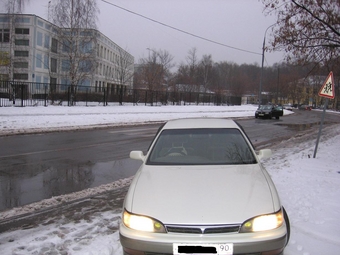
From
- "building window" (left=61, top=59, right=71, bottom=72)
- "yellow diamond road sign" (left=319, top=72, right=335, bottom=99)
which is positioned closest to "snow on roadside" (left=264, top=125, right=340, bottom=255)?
A: "yellow diamond road sign" (left=319, top=72, right=335, bottom=99)

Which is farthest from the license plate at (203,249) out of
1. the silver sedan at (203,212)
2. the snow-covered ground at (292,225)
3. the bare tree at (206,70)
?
the bare tree at (206,70)

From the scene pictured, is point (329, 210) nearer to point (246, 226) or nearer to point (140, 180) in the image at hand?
point (246, 226)

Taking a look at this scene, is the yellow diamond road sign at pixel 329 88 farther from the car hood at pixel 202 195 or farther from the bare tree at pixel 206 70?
the bare tree at pixel 206 70

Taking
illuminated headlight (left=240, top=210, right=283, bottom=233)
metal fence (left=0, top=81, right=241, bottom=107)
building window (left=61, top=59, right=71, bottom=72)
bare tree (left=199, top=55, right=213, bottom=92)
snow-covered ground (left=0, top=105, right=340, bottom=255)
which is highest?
bare tree (left=199, top=55, right=213, bottom=92)

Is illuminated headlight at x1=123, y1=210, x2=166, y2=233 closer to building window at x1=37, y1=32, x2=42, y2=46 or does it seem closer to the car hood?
the car hood

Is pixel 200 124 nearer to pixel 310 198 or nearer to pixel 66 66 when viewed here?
pixel 310 198

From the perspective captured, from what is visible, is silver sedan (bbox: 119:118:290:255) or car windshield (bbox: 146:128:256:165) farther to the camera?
car windshield (bbox: 146:128:256:165)

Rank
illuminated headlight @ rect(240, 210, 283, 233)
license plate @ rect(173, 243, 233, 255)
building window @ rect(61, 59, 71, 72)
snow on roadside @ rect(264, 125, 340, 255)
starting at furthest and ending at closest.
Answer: building window @ rect(61, 59, 71, 72)
snow on roadside @ rect(264, 125, 340, 255)
illuminated headlight @ rect(240, 210, 283, 233)
license plate @ rect(173, 243, 233, 255)

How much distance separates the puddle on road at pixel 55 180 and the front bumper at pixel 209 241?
3259 mm

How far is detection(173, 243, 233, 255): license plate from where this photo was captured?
2.53m

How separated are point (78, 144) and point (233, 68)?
104080 millimetres

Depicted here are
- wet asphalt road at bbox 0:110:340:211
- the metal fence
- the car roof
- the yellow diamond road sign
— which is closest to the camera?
the car roof

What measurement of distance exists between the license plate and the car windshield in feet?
4.66

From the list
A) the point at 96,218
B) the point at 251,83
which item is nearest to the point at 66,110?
the point at 96,218
